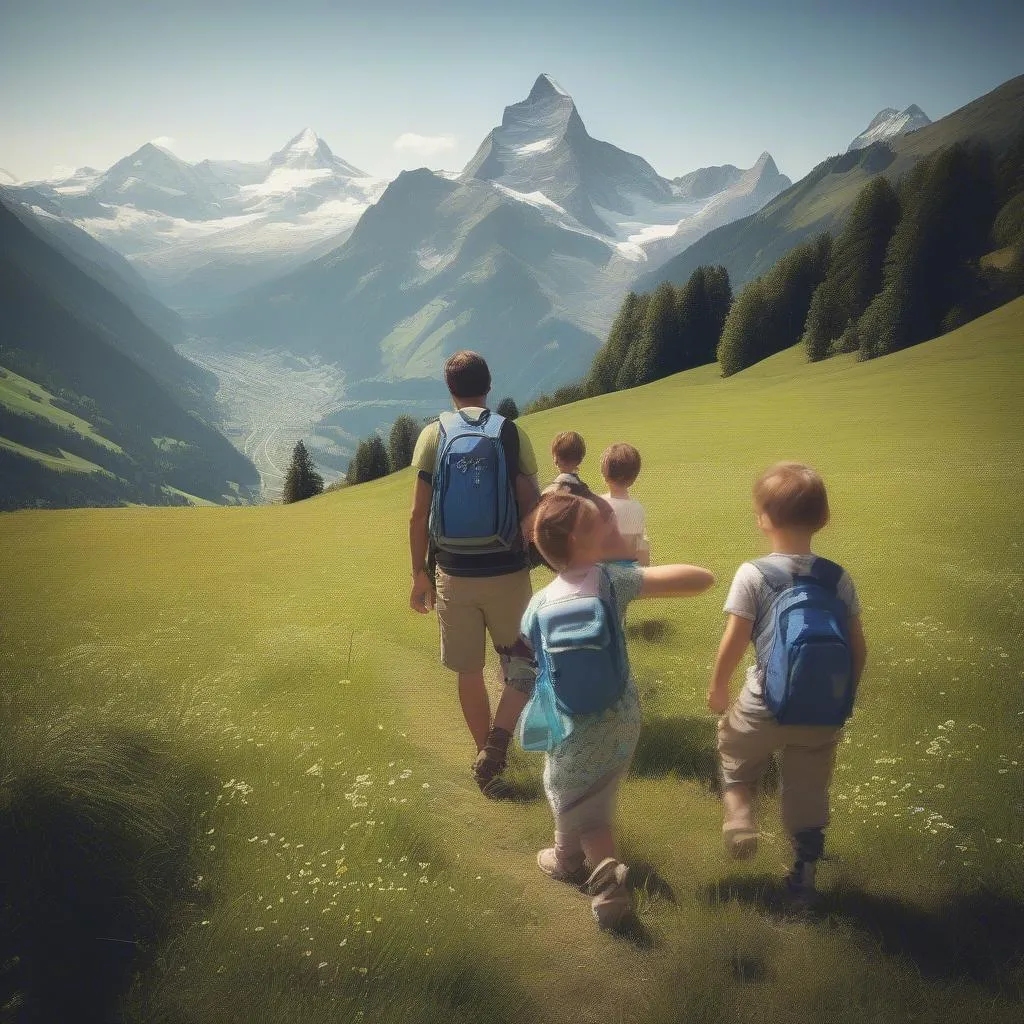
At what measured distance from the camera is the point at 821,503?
409cm

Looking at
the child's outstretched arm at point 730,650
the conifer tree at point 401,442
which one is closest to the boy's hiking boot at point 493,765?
the child's outstretched arm at point 730,650

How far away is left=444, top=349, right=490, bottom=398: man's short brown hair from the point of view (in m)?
5.67

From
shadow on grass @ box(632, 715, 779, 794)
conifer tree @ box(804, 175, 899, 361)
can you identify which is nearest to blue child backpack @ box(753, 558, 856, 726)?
shadow on grass @ box(632, 715, 779, 794)

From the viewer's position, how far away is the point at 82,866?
4121 mm

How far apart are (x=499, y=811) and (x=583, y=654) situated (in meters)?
2.16

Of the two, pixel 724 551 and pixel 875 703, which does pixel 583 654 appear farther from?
pixel 724 551

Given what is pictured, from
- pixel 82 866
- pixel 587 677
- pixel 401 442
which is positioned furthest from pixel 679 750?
pixel 401 442

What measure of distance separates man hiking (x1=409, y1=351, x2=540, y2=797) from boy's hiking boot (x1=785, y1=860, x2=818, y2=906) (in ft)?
7.81

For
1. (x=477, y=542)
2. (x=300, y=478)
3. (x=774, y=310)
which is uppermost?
(x=774, y=310)

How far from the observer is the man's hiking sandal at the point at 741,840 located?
4.55m

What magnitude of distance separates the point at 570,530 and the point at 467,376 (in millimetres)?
2129

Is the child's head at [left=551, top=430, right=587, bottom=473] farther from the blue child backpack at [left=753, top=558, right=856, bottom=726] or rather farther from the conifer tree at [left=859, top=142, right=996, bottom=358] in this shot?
the conifer tree at [left=859, top=142, right=996, bottom=358]

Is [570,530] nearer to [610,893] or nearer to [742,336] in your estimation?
[610,893]

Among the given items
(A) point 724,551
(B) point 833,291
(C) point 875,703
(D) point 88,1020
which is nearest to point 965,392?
(A) point 724,551
